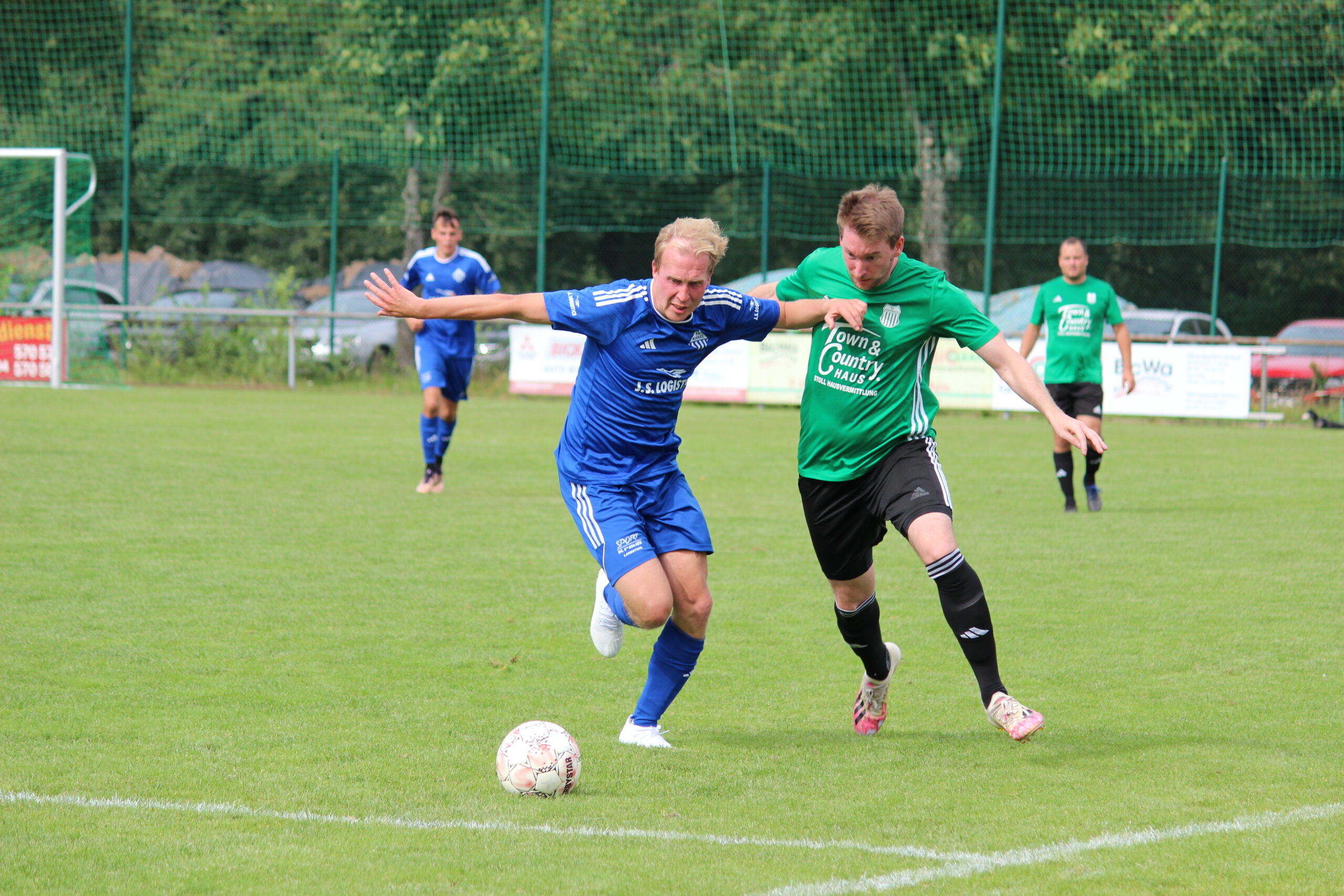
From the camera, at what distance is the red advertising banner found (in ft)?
70.6

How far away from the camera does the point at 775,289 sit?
5.71 meters

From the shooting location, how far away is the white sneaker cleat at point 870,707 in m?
5.25

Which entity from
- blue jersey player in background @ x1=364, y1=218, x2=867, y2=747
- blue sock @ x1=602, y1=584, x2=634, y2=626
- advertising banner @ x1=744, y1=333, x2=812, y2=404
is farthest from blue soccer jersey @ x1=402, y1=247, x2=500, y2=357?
advertising banner @ x1=744, y1=333, x2=812, y2=404

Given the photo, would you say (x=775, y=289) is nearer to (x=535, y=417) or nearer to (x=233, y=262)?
(x=535, y=417)

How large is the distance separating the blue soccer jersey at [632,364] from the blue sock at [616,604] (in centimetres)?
38

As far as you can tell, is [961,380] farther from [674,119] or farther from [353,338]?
A: [353,338]

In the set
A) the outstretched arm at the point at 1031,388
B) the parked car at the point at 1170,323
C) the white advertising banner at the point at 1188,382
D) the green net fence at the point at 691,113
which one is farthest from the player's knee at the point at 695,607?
the green net fence at the point at 691,113

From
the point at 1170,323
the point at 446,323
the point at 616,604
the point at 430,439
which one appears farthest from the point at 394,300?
the point at 1170,323

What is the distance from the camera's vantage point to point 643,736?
4996mm

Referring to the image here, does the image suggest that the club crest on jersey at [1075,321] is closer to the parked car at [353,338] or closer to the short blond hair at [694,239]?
the short blond hair at [694,239]

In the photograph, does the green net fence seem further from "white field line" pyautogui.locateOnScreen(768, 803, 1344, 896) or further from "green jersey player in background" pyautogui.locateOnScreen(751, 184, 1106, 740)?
"white field line" pyautogui.locateOnScreen(768, 803, 1344, 896)

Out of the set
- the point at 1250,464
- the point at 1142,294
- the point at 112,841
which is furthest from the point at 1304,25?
the point at 112,841

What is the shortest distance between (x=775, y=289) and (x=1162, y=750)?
85.0 inches

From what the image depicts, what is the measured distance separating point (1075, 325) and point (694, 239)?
7730 mm
